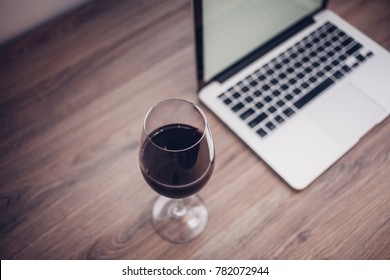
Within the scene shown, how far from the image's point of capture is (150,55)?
805 mm

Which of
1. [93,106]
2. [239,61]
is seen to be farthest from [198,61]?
[93,106]

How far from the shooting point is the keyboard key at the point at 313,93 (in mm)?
697

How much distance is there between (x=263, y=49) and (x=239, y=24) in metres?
0.09

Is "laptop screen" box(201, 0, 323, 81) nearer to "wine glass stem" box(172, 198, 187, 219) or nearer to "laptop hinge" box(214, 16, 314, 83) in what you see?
"laptop hinge" box(214, 16, 314, 83)

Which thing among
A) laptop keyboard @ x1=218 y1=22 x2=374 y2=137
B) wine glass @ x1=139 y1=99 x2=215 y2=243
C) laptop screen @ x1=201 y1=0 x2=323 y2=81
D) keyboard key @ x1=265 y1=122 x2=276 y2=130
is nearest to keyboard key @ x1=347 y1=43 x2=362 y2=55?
laptop keyboard @ x1=218 y1=22 x2=374 y2=137

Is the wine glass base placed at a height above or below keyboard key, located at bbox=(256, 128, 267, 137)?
below

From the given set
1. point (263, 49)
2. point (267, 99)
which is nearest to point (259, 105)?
point (267, 99)

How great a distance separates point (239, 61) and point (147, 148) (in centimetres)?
31

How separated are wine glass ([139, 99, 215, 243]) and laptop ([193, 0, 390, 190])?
0.14 metres

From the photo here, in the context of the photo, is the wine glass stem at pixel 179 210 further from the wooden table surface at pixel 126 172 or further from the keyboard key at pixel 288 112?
the keyboard key at pixel 288 112

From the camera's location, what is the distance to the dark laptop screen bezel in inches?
24.3
